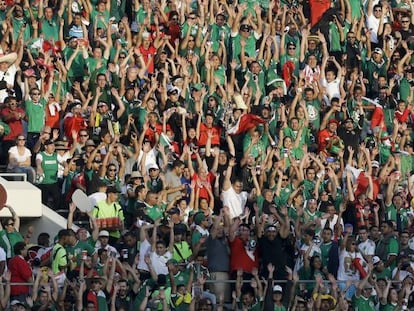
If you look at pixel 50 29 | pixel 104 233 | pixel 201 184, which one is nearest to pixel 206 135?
pixel 201 184

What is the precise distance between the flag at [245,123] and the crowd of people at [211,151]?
0.07ft

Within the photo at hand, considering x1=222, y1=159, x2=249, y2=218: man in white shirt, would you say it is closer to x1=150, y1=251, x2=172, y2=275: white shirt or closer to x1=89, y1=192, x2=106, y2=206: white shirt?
Answer: x1=89, y1=192, x2=106, y2=206: white shirt

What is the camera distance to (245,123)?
3070 cm

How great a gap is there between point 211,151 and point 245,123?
0.99m

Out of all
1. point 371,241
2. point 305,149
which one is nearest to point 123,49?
point 305,149

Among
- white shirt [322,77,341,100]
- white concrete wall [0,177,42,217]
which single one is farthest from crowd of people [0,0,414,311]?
white concrete wall [0,177,42,217]

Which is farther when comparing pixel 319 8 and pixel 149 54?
pixel 319 8

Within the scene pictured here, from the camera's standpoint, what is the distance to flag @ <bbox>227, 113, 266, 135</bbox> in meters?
30.6

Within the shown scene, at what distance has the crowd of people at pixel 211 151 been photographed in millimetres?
26375

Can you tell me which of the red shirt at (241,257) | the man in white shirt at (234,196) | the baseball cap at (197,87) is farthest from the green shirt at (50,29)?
the red shirt at (241,257)

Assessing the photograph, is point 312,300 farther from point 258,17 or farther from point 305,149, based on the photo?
point 258,17

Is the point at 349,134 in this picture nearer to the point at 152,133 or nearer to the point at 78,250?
the point at 152,133

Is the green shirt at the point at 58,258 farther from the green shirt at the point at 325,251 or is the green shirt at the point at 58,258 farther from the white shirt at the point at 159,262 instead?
the green shirt at the point at 325,251

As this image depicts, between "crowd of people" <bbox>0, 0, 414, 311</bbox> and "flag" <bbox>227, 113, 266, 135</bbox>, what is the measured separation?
0.02m
